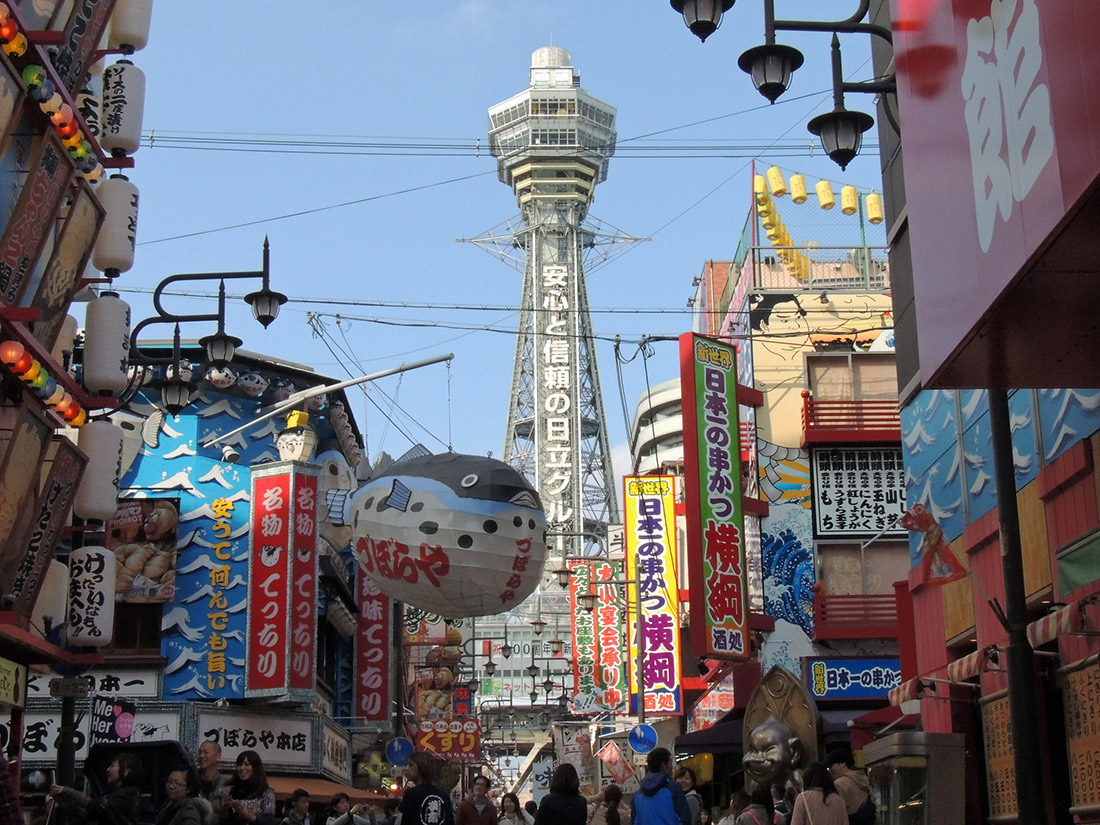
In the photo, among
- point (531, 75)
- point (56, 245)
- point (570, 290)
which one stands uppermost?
point (531, 75)

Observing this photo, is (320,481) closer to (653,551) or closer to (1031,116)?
(653,551)

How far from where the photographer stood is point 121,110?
59.9 feet

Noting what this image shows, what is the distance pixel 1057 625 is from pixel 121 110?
12.7 meters

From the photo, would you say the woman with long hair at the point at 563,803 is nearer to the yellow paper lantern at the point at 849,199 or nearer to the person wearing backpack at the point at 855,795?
the person wearing backpack at the point at 855,795

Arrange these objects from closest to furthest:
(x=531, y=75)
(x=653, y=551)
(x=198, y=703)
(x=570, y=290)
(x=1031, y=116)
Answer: (x=1031, y=116) → (x=198, y=703) → (x=653, y=551) → (x=570, y=290) → (x=531, y=75)

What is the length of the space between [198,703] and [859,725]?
1232 centimetres

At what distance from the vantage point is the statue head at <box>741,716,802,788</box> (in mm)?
14094

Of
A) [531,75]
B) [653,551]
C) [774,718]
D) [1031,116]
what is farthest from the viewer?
[531,75]

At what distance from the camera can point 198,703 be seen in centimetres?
2697

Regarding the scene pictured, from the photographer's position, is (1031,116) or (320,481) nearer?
(1031,116)

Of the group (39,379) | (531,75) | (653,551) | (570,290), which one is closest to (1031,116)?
(39,379)

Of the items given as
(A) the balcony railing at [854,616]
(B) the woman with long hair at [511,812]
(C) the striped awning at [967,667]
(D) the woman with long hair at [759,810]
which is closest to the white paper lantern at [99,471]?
(B) the woman with long hair at [511,812]

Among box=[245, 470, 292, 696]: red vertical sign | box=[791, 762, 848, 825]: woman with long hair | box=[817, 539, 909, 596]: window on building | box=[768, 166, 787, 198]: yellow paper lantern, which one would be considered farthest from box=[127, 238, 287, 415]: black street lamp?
box=[768, 166, 787, 198]: yellow paper lantern

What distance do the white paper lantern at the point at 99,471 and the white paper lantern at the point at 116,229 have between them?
77.3 inches
